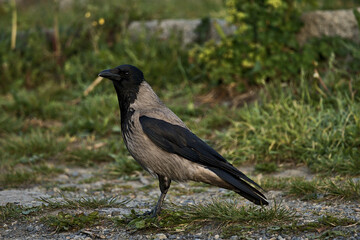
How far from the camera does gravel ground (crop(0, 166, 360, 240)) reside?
349cm

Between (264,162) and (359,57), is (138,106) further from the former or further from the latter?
(359,57)

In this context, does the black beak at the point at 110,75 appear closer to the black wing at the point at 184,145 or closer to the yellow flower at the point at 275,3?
the black wing at the point at 184,145

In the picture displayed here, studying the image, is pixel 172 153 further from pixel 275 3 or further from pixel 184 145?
pixel 275 3

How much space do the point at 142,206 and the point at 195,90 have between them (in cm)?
339

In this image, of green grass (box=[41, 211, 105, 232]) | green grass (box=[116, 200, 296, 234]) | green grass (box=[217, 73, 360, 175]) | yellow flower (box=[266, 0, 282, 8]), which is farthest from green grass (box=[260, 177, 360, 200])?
yellow flower (box=[266, 0, 282, 8])

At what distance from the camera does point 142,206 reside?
4551mm

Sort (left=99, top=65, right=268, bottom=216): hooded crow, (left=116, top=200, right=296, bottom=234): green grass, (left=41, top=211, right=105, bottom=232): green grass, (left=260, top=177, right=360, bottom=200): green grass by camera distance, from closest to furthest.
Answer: (left=116, top=200, right=296, bottom=234): green grass, (left=41, top=211, right=105, bottom=232): green grass, (left=99, top=65, right=268, bottom=216): hooded crow, (left=260, top=177, right=360, bottom=200): green grass

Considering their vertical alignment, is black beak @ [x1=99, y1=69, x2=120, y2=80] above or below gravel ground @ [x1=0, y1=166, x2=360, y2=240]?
above

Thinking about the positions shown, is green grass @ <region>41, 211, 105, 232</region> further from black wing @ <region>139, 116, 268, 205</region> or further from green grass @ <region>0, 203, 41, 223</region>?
black wing @ <region>139, 116, 268, 205</region>

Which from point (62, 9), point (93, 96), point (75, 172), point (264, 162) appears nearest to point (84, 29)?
point (93, 96)

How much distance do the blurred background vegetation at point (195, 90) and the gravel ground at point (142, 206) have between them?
31 centimetres

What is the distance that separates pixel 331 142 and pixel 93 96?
151 inches

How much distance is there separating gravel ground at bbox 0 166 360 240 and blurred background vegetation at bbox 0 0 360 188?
0.31 meters

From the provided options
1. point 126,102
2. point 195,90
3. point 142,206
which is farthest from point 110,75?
point 195,90
